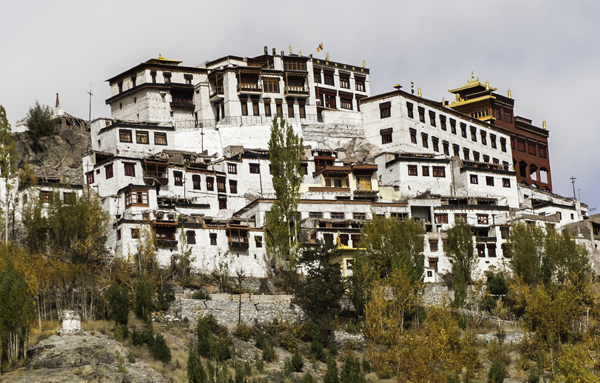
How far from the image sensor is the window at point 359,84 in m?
101

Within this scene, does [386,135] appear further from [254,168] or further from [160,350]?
[160,350]

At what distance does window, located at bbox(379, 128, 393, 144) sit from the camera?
91.7m

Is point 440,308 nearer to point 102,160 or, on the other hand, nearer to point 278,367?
point 278,367

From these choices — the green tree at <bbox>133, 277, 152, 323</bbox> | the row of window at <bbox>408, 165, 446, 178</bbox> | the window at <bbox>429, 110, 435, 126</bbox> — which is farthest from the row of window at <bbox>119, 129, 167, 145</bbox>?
the green tree at <bbox>133, 277, 152, 323</bbox>

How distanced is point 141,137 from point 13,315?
3588 centimetres

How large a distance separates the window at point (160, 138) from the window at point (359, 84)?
2459cm

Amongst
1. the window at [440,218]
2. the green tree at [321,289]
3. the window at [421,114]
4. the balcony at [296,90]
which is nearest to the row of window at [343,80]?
the balcony at [296,90]

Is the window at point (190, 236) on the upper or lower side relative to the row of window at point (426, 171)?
lower

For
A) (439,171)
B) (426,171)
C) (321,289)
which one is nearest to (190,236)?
(321,289)

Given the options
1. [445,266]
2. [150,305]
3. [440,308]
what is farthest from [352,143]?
[150,305]

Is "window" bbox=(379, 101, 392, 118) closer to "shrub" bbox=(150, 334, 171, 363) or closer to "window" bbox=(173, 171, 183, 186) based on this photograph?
"window" bbox=(173, 171, 183, 186)

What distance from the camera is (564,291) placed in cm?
6475

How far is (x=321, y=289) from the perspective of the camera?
6094 centimetres

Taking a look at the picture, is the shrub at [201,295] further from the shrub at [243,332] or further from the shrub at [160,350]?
the shrub at [160,350]
